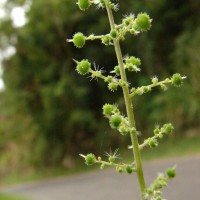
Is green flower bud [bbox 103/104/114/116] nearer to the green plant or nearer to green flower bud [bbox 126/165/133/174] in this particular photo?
the green plant

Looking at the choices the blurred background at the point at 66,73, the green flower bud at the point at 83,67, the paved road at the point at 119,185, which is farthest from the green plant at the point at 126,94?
the blurred background at the point at 66,73

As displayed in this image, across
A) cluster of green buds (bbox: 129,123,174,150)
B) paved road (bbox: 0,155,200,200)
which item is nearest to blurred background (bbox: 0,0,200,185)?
paved road (bbox: 0,155,200,200)

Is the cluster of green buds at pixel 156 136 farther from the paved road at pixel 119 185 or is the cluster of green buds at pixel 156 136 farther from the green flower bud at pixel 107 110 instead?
the paved road at pixel 119 185

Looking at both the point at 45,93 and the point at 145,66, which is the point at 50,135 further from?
the point at 145,66

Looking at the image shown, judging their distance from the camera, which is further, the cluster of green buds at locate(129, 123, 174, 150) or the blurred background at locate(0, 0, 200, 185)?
the blurred background at locate(0, 0, 200, 185)

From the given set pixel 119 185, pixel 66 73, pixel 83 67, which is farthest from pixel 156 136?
pixel 66 73

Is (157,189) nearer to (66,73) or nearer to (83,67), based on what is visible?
(83,67)

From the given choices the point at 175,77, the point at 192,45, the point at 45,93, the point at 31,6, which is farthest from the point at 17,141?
the point at 175,77
